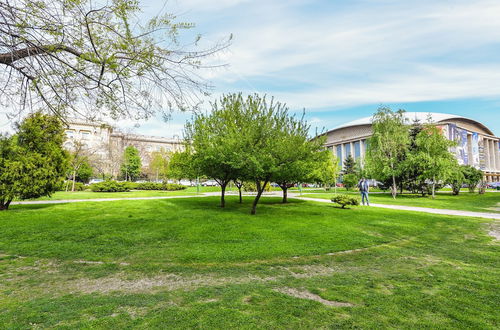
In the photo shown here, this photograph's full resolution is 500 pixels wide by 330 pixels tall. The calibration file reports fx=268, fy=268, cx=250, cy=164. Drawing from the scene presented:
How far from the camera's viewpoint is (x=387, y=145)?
107ft

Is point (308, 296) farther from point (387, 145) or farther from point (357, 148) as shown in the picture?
point (357, 148)

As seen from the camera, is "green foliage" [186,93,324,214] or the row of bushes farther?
the row of bushes

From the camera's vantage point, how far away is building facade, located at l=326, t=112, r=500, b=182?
8531 centimetres

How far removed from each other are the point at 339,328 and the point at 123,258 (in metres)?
5.45

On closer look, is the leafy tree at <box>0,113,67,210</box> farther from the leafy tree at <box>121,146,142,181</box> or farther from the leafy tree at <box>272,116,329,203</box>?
the leafy tree at <box>121,146,142,181</box>

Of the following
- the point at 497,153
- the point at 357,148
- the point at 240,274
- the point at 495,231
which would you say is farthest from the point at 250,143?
the point at 497,153

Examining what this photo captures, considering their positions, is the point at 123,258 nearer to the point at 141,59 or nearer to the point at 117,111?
the point at 117,111

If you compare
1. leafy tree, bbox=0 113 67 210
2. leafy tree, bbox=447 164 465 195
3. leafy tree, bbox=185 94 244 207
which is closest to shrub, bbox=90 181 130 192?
leafy tree, bbox=0 113 67 210

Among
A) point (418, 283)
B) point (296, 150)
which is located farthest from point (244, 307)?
point (296, 150)

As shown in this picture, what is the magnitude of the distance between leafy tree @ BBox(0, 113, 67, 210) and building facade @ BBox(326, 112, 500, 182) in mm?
80540

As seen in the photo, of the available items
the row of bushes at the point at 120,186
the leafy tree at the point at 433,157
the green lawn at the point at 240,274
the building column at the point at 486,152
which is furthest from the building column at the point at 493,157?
the green lawn at the point at 240,274

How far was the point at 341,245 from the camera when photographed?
801 cm

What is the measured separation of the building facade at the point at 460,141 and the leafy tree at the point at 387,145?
49.3 metres

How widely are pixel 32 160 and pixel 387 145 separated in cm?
3374
